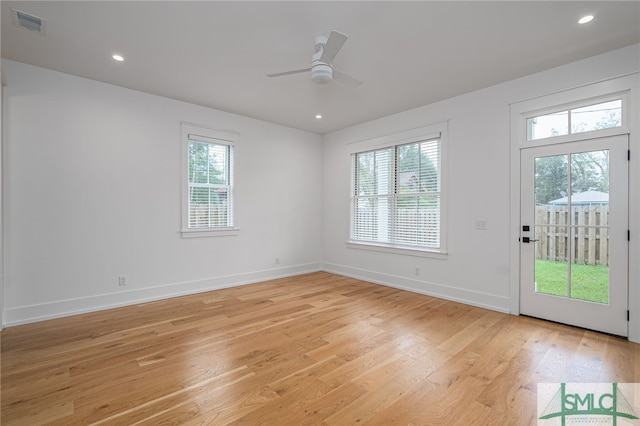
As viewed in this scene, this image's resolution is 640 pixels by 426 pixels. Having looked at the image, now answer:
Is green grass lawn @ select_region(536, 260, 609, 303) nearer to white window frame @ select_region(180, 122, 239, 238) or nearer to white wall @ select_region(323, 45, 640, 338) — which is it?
white wall @ select_region(323, 45, 640, 338)

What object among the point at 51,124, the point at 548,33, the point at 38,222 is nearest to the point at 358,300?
the point at 548,33

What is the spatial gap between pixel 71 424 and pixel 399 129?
16.8 feet

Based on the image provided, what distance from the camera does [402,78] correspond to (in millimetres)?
3652

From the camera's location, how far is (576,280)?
3234mm

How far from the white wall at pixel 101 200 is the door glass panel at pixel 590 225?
4611 mm

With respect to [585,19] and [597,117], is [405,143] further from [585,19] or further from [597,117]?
[585,19]

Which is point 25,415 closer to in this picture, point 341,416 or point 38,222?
point 341,416

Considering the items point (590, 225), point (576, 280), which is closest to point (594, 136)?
point (590, 225)

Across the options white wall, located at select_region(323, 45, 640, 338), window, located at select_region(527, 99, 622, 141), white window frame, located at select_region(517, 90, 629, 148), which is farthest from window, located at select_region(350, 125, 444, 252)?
window, located at select_region(527, 99, 622, 141)

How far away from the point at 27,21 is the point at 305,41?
8.13 ft

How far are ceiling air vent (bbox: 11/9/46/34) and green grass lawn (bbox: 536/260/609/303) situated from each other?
5.76 metres

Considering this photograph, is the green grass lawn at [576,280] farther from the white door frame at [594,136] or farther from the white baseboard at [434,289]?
the white baseboard at [434,289]

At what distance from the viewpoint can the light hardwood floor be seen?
1867 mm
